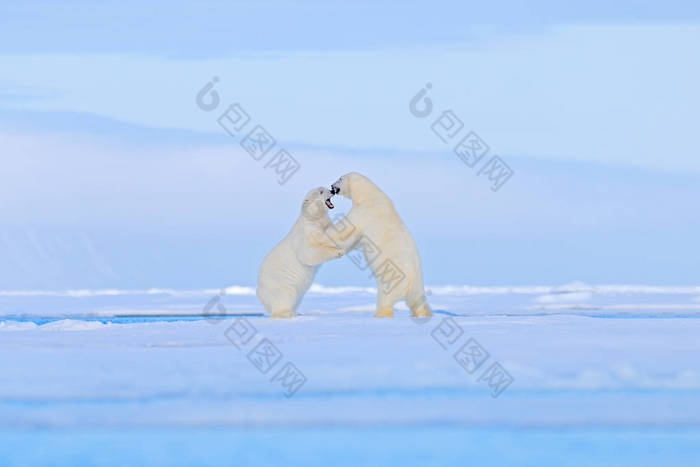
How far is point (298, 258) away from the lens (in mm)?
8633

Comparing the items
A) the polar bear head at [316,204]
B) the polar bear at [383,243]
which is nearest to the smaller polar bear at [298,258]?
the polar bear head at [316,204]

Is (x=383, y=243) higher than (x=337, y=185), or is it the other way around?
(x=337, y=185)

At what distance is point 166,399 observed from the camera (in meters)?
4.83

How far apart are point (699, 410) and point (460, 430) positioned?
125 cm

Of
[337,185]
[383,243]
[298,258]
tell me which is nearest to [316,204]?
[337,185]

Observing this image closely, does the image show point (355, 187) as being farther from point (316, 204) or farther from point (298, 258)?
point (298, 258)

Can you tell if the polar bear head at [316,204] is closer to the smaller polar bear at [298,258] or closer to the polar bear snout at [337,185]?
the smaller polar bear at [298,258]

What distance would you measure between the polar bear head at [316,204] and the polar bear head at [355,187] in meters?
0.13

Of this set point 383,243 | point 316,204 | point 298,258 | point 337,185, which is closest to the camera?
point 383,243

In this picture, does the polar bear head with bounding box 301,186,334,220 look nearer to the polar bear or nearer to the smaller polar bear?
the smaller polar bear

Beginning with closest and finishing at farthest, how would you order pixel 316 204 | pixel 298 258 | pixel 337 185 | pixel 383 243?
pixel 383 243 < pixel 316 204 < pixel 298 258 < pixel 337 185

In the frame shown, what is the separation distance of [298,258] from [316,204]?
21.2 inches

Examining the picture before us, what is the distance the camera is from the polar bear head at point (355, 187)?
854 centimetres

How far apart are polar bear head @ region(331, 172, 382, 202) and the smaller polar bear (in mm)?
203
